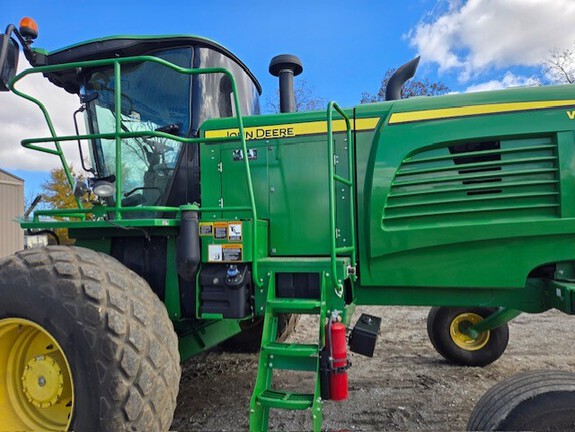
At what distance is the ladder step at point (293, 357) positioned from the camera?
8.28 feet

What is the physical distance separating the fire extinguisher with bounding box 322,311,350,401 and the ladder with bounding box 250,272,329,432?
0.05 meters

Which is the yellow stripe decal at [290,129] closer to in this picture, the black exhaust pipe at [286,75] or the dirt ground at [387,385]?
the black exhaust pipe at [286,75]

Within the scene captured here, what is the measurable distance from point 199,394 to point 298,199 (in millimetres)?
2170

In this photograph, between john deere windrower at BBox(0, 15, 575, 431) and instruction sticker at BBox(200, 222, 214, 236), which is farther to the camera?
instruction sticker at BBox(200, 222, 214, 236)

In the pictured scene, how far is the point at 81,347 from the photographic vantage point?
2.33 meters

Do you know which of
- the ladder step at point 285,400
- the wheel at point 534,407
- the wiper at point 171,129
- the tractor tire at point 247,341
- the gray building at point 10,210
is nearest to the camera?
the wheel at point 534,407

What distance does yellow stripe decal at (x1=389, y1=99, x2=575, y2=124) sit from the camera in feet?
9.15

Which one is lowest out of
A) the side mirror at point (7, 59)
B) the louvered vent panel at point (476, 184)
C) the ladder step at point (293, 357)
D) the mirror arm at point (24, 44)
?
the ladder step at point (293, 357)

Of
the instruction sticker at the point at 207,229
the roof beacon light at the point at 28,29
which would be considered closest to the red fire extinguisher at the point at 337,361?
the instruction sticker at the point at 207,229

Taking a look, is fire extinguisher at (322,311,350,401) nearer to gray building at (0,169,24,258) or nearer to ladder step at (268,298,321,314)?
ladder step at (268,298,321,314)

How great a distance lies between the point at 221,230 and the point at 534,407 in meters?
2.04

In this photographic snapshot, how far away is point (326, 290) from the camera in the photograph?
2.72m

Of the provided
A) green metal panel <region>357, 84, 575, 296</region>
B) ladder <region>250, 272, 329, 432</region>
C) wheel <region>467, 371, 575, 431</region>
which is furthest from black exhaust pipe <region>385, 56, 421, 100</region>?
wheel <region>467, 371, 575, 431</region>

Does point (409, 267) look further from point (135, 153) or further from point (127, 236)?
point (135, 153)
